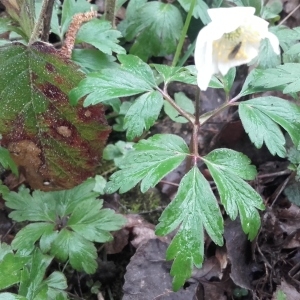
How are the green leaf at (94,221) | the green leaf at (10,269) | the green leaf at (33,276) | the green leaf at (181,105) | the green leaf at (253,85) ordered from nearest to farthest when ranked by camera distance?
the green leaf at (10,269)
the green leaf at (33,276)
the green leaf at (253,85)
the green leaf at (94,221)
the green leaf at (181,105)

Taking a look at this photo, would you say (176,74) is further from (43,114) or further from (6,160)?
(6,160)

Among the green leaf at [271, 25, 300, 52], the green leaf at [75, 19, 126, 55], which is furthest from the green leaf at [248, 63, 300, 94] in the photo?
the green leaf at [75, 19, 126, 55]

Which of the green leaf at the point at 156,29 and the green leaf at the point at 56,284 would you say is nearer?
the green leaf at the point at 56,284

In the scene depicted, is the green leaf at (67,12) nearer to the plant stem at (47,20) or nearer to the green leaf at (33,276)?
the plant stem at (47,20)

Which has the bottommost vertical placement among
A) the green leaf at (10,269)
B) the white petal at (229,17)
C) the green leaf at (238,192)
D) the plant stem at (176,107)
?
the green leaf at (10,269)

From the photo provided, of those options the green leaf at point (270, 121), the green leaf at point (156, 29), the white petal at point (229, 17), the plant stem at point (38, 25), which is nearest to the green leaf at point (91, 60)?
the plant stem at point (38, 25)

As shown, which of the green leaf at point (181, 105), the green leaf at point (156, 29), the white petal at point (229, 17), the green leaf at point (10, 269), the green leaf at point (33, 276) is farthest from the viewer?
the green leaf at point (181, 105)

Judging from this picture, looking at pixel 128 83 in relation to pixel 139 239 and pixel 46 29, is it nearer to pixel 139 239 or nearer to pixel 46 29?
pixel 46 29

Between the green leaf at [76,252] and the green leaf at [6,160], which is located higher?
the green leaf at [6,160]
